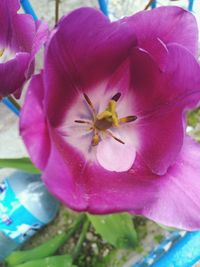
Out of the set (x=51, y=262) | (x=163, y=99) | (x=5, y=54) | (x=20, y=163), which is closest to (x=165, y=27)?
(x=163, y=99)

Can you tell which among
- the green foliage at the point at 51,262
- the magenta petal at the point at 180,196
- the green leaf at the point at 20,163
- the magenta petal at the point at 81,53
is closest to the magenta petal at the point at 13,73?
the magenta petal at the point at 81,53

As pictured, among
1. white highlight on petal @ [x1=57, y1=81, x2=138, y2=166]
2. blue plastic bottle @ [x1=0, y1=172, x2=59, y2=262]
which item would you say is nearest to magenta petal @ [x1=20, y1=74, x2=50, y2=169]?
white highlight on petal @ [x1=57, y1=81, x2=138, y2=166]

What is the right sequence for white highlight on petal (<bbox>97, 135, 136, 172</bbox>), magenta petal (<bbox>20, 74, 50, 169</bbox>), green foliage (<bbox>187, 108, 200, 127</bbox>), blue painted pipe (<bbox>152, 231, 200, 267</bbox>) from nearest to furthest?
magenta petal (<bbox>20, 74, 50, 169</bbox>), white highlight on petal (<bbox>97, 135, 136, 172</bbox>), blue painted pipe (<bbox>152, 231, 200, 267</bbox>), green foliage (<bbox>187, 108, 200, 127</bbox>)

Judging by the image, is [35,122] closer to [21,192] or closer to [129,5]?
[21,192]

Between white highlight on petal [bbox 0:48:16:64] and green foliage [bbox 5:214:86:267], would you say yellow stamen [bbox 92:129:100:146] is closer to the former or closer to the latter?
white highlight on petal [bbox 0:48:16:64]

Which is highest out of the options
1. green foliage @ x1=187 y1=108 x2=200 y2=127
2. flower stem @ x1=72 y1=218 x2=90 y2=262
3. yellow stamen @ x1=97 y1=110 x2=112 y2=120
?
yellow stamen @ x1=97 y1=110 x2=112 y2=120

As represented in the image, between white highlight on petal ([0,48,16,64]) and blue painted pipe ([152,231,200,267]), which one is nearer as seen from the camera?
white highlight on petal ([0,48,16,64])

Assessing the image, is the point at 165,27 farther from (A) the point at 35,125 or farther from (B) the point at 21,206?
(B) the point at 21,206
